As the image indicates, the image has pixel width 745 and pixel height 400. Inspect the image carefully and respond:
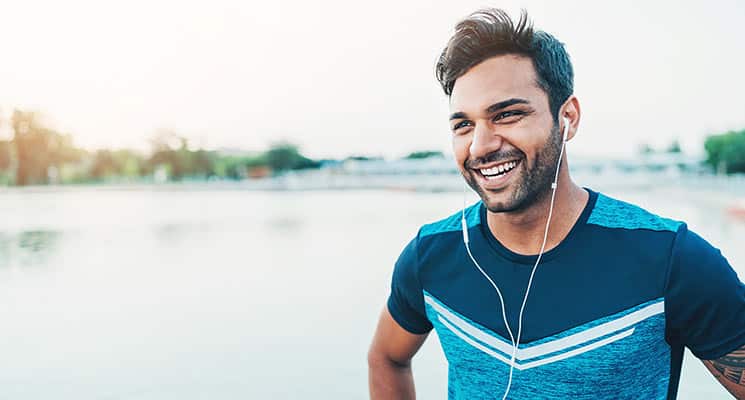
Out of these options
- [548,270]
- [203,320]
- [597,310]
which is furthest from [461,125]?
[203,320]

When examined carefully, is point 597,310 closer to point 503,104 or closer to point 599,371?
point 599,371

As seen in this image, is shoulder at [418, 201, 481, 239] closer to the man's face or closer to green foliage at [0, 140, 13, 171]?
the man's face

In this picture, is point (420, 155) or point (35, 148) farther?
point (420, 155)

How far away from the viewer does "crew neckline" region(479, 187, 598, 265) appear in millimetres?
1575

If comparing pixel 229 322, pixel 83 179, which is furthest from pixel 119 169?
pixel 229 322

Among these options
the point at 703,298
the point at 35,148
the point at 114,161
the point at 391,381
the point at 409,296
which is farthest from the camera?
the point at 114,161

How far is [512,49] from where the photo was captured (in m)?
1.56

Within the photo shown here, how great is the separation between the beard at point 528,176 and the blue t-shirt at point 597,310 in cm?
12

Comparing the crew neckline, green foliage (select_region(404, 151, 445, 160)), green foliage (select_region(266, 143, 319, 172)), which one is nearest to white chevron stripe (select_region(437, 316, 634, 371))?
the crew neckline

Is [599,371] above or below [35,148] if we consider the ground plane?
below

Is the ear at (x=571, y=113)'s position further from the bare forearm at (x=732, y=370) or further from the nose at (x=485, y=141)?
the bare forearm at (x=732, y=370)

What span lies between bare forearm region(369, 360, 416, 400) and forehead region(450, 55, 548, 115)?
0.83 meters

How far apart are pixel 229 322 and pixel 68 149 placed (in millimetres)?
86059

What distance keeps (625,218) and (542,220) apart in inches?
7.7
